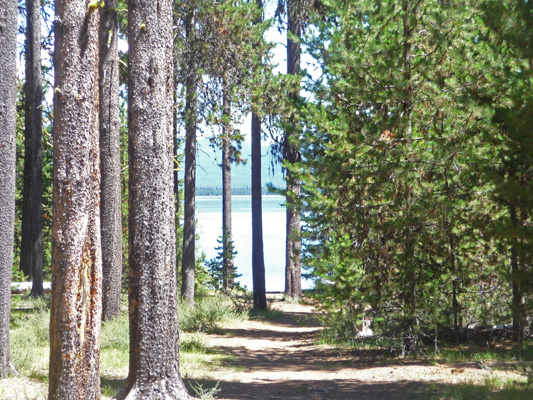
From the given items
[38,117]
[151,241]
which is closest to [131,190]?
[151,241]

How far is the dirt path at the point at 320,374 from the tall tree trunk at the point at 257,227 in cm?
476

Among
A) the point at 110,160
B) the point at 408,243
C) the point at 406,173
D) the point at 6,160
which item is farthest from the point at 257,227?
the point at 6,160

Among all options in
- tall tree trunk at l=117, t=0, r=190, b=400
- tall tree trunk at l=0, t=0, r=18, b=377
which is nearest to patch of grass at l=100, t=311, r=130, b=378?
tall tree trunk at l=0, t=0, r=18, b=377

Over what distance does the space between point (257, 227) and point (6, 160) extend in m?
11.2

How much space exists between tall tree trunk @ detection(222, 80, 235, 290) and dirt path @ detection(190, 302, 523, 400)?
18.7 feet

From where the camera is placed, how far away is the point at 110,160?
36.7ft

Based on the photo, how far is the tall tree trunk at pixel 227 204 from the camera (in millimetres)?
14680

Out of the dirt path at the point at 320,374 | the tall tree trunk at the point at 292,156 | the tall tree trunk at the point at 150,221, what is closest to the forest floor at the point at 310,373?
the dirt path at the point at 320,374

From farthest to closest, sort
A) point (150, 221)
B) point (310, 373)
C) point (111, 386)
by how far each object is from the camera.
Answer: point (310, 373), point (111, 386), point (150, 221)

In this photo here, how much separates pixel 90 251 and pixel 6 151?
8.72 ft

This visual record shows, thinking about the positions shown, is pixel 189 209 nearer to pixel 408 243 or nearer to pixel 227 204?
pixel 227 204

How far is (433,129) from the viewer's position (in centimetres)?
870

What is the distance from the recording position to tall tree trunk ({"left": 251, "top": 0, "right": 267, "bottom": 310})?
17203mm

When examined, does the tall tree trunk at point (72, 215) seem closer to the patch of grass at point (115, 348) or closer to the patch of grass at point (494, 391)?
the patch of grass at point (115, 348)
